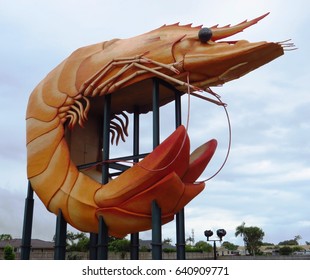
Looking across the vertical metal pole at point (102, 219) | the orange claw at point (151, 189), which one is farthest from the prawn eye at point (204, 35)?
the vertical metal pole at point (102, 219)

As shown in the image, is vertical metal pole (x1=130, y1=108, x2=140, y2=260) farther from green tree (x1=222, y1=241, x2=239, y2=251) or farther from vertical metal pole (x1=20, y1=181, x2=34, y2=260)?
green tree (x1=222, y1=241, x2=239, y2=251)

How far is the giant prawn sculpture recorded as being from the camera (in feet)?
30.4

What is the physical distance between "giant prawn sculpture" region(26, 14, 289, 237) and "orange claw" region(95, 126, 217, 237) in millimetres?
24

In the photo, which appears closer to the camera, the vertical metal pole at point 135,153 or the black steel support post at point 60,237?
the black steel support post at point 60,237

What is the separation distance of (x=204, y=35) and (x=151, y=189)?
395 centimetres

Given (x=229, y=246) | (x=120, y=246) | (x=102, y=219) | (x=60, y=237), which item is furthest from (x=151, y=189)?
(x=229, y=246)

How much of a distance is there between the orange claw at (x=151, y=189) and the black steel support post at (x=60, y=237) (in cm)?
167

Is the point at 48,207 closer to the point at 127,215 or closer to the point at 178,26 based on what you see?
the point at 127,215

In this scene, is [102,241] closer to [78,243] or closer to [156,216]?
[156,216]

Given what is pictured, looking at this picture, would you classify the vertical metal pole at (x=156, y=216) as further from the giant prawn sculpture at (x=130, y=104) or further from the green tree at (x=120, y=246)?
the green tree at (x=120, y=246)

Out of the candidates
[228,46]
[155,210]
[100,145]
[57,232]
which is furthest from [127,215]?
[228,46]

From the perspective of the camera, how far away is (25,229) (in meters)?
12.2

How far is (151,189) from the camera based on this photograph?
30.1ft

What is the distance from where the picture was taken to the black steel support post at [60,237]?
11102 millimetres
